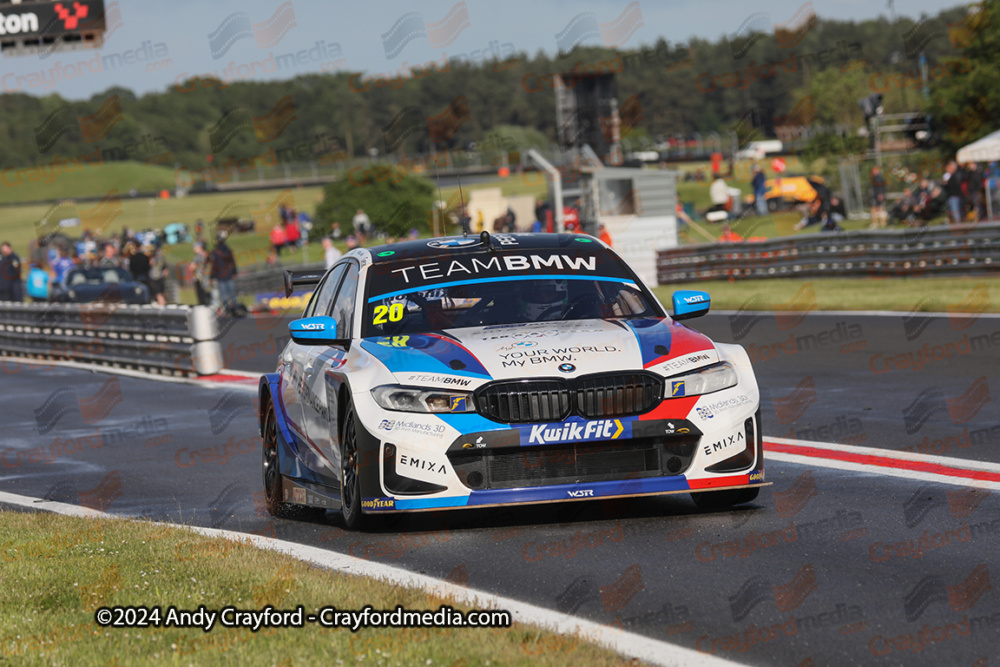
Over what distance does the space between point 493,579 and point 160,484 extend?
4.49 m

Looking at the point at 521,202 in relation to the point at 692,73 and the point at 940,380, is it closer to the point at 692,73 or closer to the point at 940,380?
the point at 940,380

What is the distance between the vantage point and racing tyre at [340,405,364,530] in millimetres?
7090

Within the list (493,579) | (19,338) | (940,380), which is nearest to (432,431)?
(493,579)

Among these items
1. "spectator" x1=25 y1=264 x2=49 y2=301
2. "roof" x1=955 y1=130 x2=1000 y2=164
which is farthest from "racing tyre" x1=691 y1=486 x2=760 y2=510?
"spectator" x1=25 y1=264 x2=49 y2=301

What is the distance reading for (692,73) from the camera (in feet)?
547

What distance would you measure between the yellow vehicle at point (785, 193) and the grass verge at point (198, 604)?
44.2 meters

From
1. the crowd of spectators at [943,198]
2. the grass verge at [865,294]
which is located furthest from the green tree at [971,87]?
the grass verge at [865,294]

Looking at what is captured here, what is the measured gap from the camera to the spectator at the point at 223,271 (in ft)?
100

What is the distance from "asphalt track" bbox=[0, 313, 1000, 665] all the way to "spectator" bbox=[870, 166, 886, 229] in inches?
883

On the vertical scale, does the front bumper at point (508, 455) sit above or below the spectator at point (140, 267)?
above

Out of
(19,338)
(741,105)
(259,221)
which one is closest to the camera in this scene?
(19,338)

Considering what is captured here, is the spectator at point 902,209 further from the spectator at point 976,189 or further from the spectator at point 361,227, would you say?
the spectator at point 361,227

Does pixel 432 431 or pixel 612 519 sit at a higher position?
pixel 432 431

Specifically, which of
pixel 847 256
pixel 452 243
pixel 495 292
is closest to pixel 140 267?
pixel 847 256
